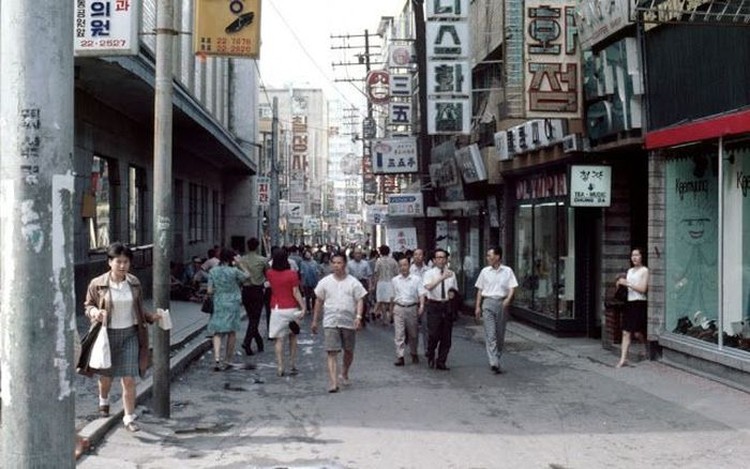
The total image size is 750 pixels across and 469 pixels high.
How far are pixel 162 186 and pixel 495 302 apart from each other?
18.2 feet

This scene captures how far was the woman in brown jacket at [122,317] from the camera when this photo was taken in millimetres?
7848

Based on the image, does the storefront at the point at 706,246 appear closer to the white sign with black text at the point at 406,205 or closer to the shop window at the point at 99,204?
the shop window at the point at 99,204

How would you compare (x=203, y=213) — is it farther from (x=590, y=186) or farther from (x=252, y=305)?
(x=590, y=186)

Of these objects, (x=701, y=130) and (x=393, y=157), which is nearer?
(x=701, y=130)

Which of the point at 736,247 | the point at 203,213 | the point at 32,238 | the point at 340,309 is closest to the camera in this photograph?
the point at 32,238

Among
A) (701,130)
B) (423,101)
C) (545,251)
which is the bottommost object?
(545,251)

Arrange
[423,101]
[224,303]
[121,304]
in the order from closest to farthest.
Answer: [121,304], [224,303], [423,101]

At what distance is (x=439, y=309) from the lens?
41.7 feet

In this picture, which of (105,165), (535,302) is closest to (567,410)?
(535,302)

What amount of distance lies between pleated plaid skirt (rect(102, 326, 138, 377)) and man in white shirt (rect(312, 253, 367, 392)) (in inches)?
130

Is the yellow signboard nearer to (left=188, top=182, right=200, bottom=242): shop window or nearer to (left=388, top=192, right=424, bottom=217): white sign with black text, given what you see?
(left=388, top=192, right=424, bottom=217): white sign with black text

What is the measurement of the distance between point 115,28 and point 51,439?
6.01 metres

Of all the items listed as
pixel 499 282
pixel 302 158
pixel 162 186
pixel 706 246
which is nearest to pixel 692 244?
pixel 706 246

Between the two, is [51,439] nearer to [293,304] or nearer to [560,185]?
[293,304]
